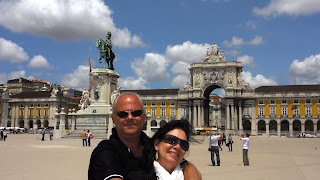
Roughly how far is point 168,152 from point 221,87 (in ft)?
237

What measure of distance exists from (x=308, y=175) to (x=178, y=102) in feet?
222

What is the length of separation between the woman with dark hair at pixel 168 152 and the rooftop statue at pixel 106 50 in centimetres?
2946

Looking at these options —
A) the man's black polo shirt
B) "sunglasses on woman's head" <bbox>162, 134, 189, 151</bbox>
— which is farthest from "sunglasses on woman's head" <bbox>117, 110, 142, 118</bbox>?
"sunglasses on woman's head" <bbox>162, 134, 189, 151</bbox>

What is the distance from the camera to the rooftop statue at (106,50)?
31.2m

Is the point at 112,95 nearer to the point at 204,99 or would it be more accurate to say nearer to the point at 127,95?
the point at 127,95

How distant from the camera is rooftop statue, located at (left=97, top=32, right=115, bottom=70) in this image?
31.2 m

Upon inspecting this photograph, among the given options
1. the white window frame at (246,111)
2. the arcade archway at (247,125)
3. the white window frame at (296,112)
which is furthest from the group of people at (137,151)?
the arcade archway at (247,125)

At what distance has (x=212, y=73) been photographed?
241ft

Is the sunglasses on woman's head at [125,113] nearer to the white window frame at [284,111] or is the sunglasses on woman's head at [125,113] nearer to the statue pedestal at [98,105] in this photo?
the statue pedestal at [98,105]

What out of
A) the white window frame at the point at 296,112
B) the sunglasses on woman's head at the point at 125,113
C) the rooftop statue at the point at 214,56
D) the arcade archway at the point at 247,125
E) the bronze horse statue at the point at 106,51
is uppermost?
the rooftop statue at the point at 214,56

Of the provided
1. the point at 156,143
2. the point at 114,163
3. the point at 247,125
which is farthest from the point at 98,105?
the point at 247,125

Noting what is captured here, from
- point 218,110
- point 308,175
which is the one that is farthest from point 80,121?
point 218,110

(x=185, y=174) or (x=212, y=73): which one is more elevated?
(x=212, y=73)

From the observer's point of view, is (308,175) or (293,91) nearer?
(308,175)
